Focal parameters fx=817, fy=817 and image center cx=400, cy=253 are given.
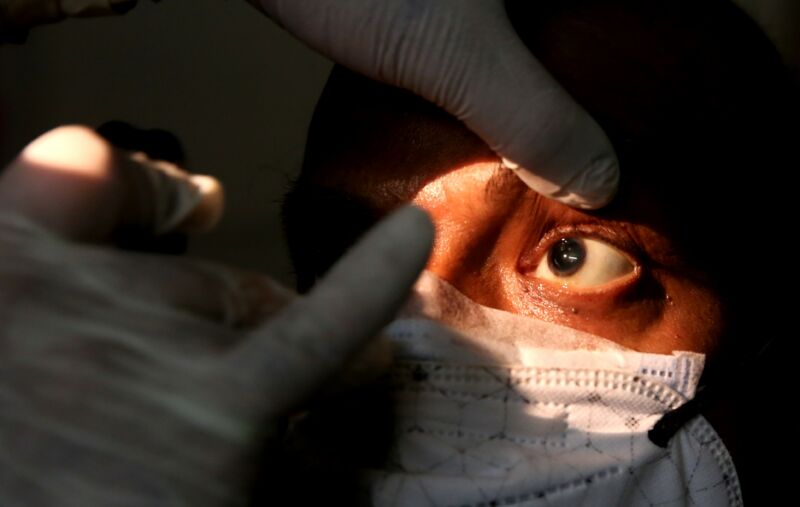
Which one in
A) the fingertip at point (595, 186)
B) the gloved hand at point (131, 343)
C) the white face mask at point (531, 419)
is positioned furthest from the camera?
the fingertip at point (595, 186)

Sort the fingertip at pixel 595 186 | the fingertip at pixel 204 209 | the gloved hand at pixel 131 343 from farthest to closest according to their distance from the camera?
A: the fingertip at pixel 595 186, the fingertip at pixel 204 209, the gloved hand at pixel 131 343

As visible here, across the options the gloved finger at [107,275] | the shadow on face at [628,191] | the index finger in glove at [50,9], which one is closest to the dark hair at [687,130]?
the shadow on face at [628,191]

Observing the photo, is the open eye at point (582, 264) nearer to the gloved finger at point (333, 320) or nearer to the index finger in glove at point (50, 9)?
the gloved finger at point (333, 320)

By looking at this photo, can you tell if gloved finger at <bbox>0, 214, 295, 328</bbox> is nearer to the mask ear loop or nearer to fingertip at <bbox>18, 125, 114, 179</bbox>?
fingertip at <bbox>18, 125, 114, 179</bbox>

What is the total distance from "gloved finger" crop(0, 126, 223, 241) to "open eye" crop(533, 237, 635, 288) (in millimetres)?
469

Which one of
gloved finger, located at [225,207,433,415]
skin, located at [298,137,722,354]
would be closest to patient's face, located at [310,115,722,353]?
skin, located at [298,137,722,354]

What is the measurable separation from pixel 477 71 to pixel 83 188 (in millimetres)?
406

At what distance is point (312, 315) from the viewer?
1.77ft

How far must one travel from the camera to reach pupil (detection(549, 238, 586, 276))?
0.93 metres

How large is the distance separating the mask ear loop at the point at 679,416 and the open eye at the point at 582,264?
0.53 feet

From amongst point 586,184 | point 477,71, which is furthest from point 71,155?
point 586,184

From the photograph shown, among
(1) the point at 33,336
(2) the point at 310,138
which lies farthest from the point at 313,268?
(1) the point at 33,336

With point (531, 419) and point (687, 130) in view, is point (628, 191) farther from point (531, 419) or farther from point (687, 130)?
point (531, 419)

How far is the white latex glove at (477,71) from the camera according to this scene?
2.62ft
